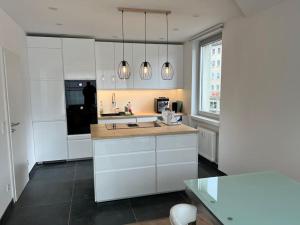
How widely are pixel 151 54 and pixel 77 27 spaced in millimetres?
1787

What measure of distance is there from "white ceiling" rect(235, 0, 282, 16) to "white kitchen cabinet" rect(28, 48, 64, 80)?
10.9 ft

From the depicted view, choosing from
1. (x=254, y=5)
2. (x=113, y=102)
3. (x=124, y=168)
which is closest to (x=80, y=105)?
(x=113, y=102)

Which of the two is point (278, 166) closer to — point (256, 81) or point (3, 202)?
point (256, 81)

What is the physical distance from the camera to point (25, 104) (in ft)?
12.5

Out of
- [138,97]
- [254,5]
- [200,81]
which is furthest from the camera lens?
[138,97]

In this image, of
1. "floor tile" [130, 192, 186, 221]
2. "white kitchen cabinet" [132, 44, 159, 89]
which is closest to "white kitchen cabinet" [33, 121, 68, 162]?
"white kitchen cabinet" [132, 44, 159, 89]

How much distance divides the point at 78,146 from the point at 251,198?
12.6 ft

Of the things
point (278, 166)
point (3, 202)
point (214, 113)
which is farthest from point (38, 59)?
point (278, 166)

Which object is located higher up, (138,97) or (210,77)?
(210,77)

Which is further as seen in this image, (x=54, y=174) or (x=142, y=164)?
(x=54, y=174)

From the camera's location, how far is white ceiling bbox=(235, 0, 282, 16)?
268 centimetres

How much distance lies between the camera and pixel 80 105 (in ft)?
14.9

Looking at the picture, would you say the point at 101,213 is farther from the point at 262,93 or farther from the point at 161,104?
the point at 161,104

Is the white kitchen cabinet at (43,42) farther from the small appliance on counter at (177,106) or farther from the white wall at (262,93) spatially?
the white wall at (262,93)
